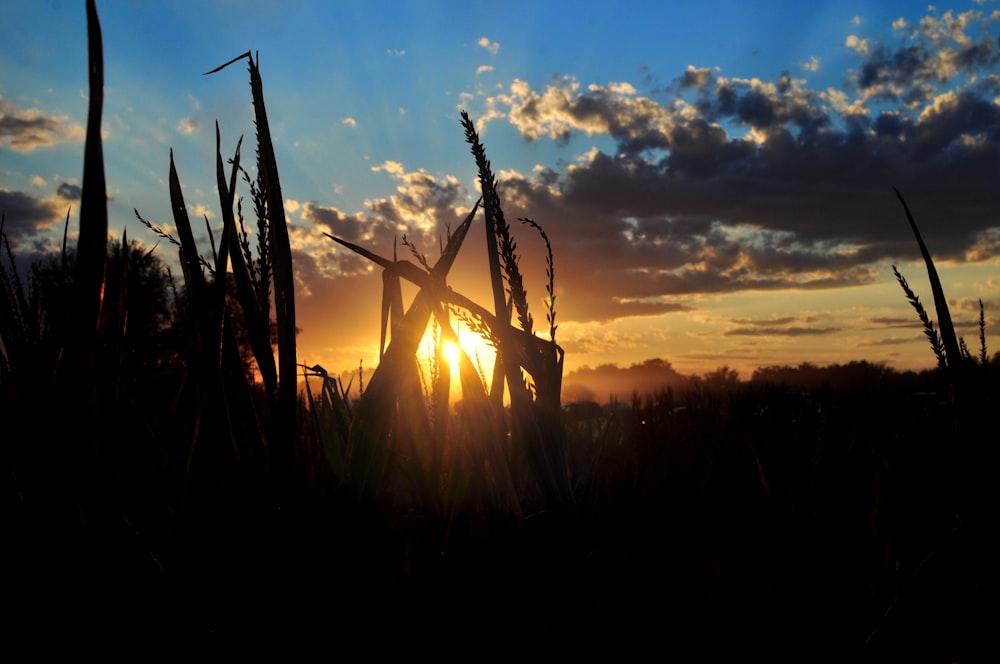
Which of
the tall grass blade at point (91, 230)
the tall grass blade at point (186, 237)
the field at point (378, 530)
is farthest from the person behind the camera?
the tall grass blade at point (186, 237)

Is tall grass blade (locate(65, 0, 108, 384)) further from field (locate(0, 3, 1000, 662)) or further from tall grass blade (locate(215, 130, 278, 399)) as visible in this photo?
tall grass blade (locate(215, 130, 278, 399))

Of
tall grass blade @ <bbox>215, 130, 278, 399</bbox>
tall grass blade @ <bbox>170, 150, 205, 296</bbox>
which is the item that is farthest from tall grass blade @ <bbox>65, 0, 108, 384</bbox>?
tall grass blade @ <bbox>170, 150, 205, 296</bbox>

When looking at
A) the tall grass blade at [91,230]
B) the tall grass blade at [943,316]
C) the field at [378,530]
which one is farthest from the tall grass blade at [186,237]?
the tall grass blade at [943,316]

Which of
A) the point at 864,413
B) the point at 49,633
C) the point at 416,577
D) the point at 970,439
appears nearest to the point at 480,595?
the point at 416,577

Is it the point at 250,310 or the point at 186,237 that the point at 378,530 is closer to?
the point at 250,310

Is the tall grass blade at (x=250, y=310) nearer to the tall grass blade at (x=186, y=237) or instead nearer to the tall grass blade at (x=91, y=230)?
the tall grass blade at (x=186, y=237)

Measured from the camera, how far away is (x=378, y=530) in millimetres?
1036

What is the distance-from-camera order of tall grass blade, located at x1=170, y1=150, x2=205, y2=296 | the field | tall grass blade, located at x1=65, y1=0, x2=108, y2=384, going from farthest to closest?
tall grass blade, located at x1=170, y1=150, x2=205, y2=296 → the field → tall grass blade, located at x1=65, y1=0, x2=108, y2=384

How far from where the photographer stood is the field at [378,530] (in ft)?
2.97

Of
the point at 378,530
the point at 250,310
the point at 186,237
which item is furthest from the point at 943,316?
the point at 186,237

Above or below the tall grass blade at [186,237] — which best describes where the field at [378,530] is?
below

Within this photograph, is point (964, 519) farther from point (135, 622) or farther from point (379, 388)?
point (135, 622)

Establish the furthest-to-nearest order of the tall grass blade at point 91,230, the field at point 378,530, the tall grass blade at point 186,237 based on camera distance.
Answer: the tall grass blade at point 186,237 < the field at point 378,530 < the tall grass blade at point 91,230

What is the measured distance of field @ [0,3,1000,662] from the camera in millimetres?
904
